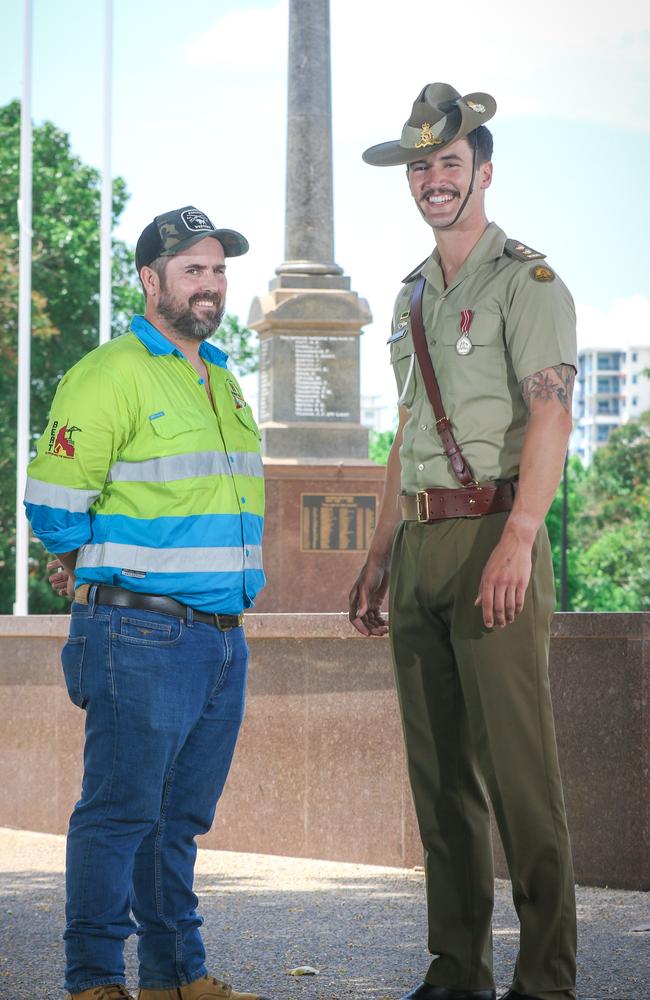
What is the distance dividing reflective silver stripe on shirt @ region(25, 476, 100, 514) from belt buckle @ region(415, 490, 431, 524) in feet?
2.84

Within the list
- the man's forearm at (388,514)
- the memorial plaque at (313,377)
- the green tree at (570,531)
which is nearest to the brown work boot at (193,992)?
the man's forearm at (388,514)

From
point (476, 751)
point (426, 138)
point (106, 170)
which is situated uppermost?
point (106, 170)

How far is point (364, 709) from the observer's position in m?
7.08

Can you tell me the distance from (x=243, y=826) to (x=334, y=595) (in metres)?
4.41

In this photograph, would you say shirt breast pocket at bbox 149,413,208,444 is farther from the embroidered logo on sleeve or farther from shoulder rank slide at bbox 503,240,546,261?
shoulder rank slide at bbox 503,240,546,261

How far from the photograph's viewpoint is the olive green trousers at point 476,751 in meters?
3.94

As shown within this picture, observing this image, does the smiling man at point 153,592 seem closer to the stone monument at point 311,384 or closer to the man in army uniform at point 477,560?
the man in army uniform at point 477,560

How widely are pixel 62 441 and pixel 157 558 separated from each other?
0.39 meters

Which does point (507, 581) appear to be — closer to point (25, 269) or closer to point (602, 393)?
point (25, 269)

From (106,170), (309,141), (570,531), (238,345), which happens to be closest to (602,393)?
(570,531)

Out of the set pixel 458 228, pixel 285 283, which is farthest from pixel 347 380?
pixel 458 228

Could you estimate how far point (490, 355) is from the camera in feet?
13.3

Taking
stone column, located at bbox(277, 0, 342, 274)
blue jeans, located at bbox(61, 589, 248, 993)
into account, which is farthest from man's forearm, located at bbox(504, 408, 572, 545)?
stone column, located at bbox(277, 0, 342, 274)

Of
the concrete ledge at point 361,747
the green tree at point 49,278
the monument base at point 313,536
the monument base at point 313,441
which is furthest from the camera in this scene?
the green tree at point 49,278
